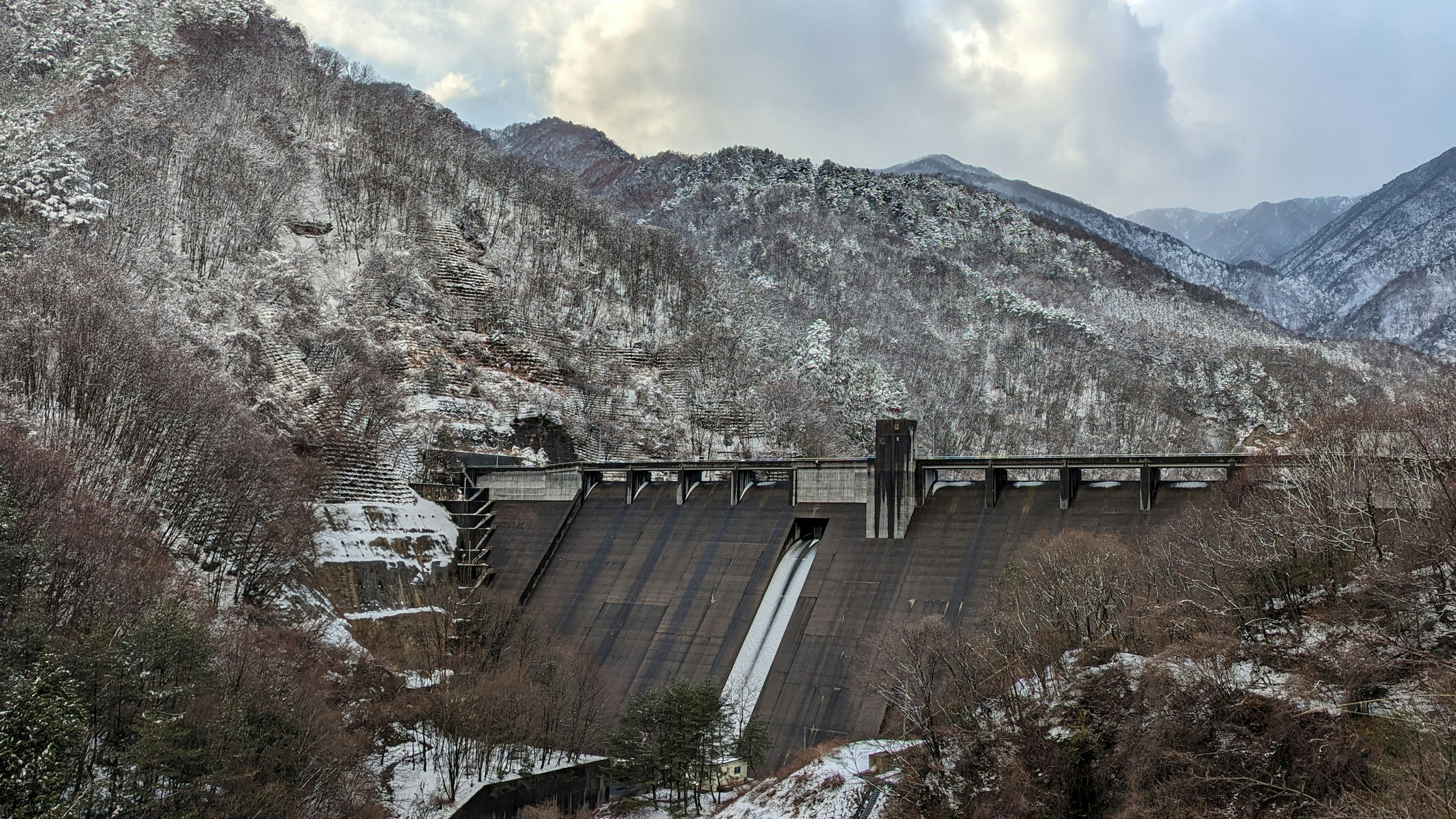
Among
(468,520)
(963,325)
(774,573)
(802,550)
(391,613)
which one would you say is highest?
(963,325)

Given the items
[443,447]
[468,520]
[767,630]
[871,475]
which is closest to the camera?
[767,630]

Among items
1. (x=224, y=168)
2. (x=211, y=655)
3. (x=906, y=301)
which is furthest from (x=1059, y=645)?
(x=906, y=301)

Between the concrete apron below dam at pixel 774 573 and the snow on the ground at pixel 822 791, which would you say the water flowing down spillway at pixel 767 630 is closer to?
the concrete apron below dam at pixel 774 573

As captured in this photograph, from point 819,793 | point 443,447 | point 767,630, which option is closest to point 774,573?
point 767,630

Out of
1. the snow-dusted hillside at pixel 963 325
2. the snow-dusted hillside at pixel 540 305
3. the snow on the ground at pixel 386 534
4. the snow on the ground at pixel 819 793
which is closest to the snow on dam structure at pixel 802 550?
the snow on the ground at pixel 819 793

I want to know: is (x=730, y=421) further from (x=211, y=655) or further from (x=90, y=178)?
(x=211, y=655)

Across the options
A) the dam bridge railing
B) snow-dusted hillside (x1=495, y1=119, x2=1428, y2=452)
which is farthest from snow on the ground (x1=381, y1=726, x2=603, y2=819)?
snow-dusted hillside (x1=495, y1=119, x2=1428, y2=452)

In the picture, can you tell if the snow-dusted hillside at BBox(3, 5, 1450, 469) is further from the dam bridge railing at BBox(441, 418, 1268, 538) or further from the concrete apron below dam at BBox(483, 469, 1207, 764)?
the concrete apron below dam at BBox(483, 469, 1207, 764)

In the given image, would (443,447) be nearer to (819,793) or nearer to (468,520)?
(468,520)
